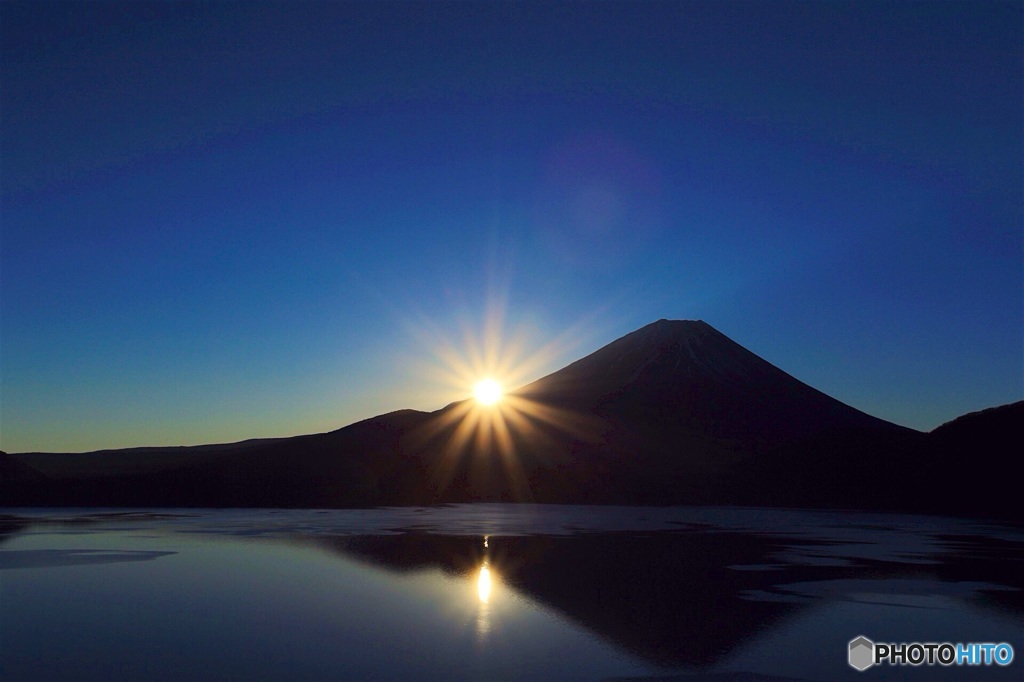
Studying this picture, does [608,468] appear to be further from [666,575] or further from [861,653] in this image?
[861,653]

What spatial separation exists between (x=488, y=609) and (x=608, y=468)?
138425mm

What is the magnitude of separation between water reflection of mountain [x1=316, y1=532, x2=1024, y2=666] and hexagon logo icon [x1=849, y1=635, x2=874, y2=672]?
1932 millimetres

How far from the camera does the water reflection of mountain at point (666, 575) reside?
17359mm

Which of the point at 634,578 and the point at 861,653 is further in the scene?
the point at 634,578

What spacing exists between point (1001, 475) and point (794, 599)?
87.0 meters

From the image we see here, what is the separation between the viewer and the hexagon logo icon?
14.8m

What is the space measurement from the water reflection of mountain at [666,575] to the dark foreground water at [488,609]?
11 cm

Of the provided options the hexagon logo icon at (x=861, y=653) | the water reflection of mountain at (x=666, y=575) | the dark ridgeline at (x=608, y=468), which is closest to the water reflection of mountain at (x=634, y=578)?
the water reflection of mountain at (x=666, y=575)

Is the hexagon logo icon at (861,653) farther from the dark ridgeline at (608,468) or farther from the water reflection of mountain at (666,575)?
the dark ridgeline at (608,468)

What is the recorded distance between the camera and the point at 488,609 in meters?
19.7

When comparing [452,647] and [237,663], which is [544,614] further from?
[237,663]

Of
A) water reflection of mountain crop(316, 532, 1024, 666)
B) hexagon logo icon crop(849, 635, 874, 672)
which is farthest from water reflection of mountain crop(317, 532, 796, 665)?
hexagon logo icon crop(849, 635, 874, 672)

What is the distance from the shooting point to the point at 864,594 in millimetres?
22625

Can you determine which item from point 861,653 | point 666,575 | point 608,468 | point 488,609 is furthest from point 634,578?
point 608,468
